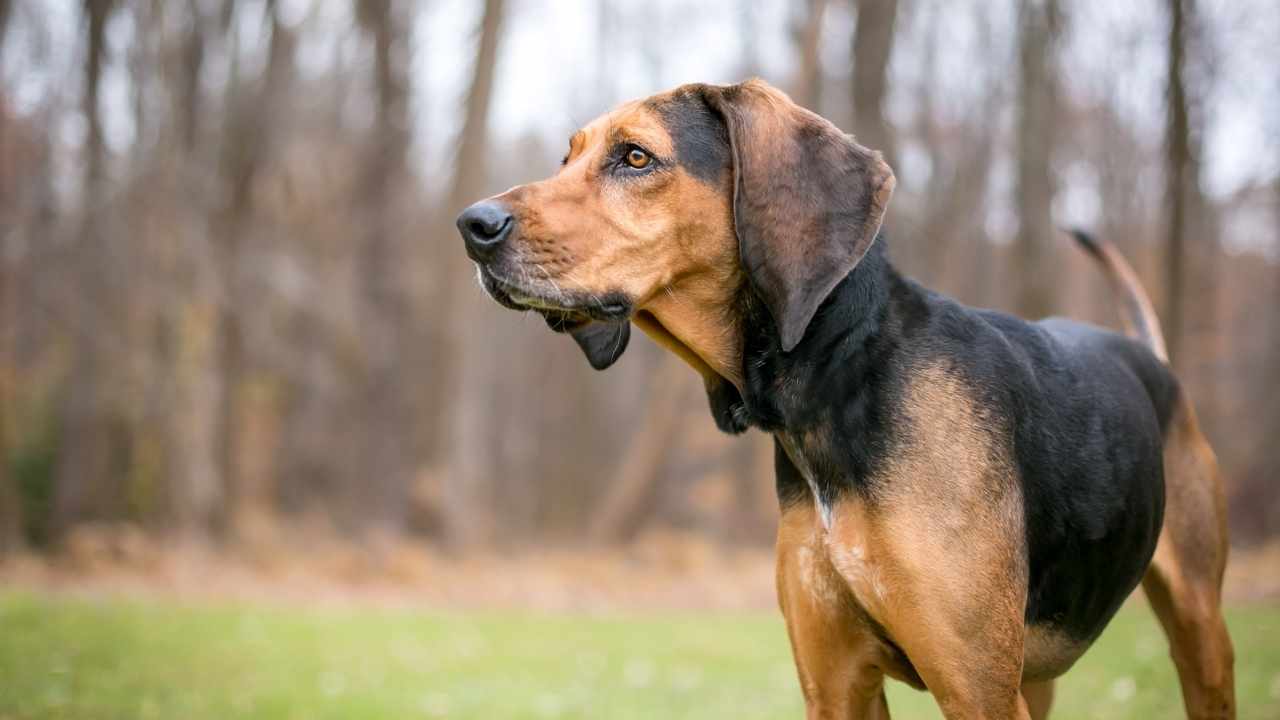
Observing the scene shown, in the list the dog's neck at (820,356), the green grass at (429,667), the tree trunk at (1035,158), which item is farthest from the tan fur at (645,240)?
the tree trunk at (1035,158)

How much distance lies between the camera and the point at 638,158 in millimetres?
3676

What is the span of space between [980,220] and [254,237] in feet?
57.5

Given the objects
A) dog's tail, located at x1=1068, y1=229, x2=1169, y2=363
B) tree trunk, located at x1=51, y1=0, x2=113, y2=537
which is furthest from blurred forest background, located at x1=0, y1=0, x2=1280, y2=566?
dog's tail, located at x1=1068, y1=229, x2=1169, y2=363

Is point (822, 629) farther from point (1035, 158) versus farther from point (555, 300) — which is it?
point (1035, 158)

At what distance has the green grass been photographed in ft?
26.0

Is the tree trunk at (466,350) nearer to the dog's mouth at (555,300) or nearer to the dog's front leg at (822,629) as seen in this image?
the dog's mouth at (555,300)

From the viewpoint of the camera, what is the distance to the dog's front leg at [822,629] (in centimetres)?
363

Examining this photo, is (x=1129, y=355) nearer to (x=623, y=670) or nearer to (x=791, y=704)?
(x=791, y=704)

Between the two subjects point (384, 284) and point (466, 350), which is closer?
point (466, 350)

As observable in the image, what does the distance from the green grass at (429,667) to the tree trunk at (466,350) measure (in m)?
4.84

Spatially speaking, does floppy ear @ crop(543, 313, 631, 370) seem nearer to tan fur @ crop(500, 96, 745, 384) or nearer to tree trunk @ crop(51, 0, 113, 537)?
tan fur @ crop(500, 96, 745, 384)

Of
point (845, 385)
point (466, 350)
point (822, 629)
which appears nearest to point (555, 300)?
point (845, 385)

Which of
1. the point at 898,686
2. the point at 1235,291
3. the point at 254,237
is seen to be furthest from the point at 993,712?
the point at 1235,291

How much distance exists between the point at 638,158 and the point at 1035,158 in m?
15.3
